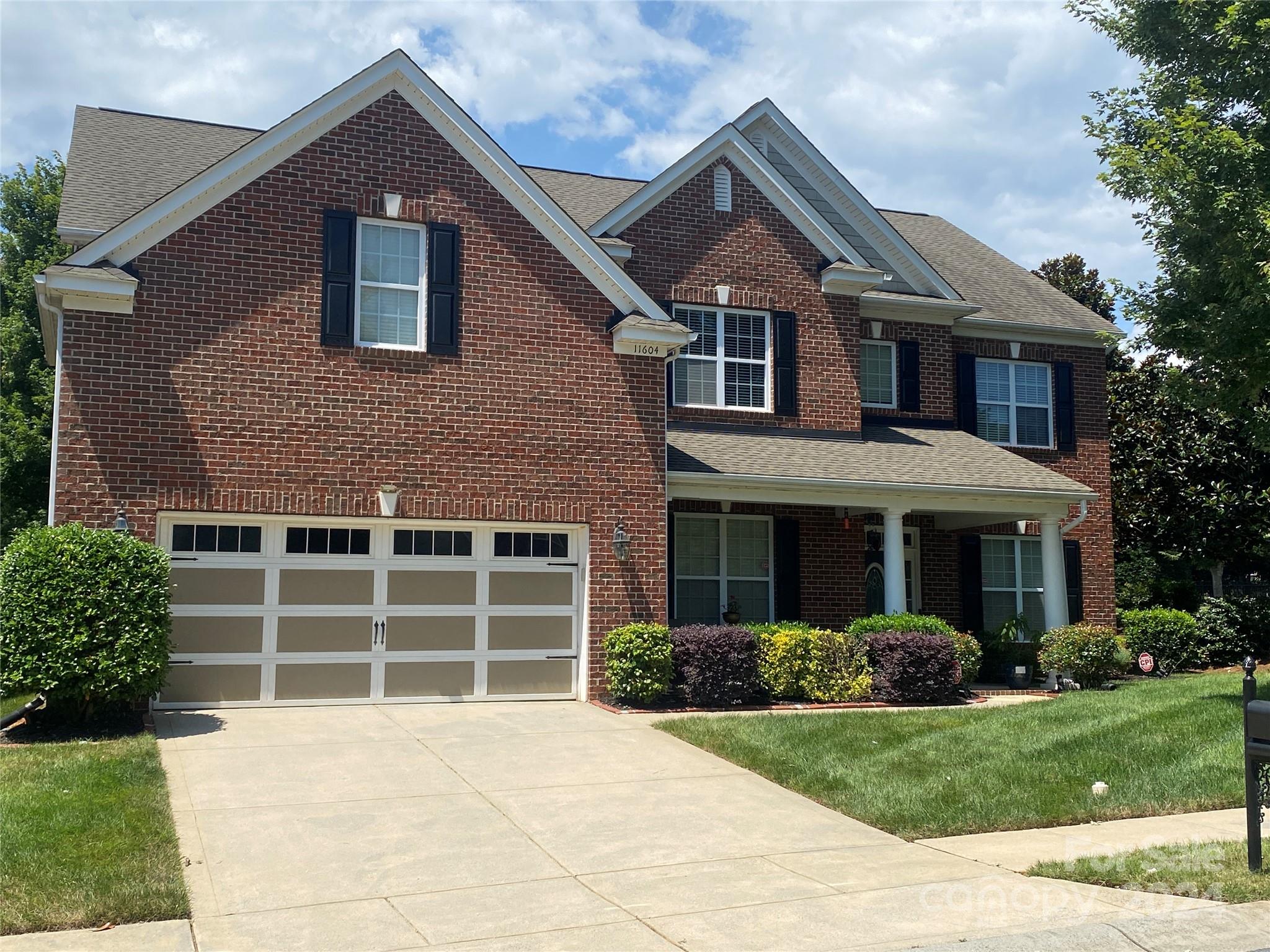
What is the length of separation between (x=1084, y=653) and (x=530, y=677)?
8.52 metres

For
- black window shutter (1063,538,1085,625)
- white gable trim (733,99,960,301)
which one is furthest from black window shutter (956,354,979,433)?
black window shutter (1063,538,1085,625)

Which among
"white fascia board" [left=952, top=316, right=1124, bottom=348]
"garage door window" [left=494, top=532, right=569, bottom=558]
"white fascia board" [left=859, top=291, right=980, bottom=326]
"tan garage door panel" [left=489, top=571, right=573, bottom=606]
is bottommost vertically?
"tan garage door panel" [left=489, top=571, right=573, bottom=606]

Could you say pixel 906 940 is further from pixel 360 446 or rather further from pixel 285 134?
pixel 285 134

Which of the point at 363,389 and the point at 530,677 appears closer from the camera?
the point at 363,389

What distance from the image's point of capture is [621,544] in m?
15.2

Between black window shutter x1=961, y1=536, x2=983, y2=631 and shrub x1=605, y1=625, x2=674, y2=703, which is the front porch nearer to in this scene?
black window shutter x1=961, y1=536, x2=983, y2=631

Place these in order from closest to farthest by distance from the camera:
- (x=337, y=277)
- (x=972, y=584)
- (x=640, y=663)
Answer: (x=337, y=277), (x=640, y=663), (x=972, y=584)

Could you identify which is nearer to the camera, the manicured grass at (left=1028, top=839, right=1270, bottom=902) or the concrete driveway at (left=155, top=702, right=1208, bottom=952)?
the concrete driveway at (left=155, top=702, right=1208, bottom=952)

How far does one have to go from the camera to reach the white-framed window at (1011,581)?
810 inches

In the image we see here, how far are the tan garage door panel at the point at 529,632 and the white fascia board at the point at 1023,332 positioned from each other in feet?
32.9

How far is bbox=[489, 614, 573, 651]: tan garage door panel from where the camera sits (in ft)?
49.1

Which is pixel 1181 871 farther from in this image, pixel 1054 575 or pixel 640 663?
pixel 1054 575

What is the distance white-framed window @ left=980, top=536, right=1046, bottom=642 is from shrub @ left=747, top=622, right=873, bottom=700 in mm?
5362

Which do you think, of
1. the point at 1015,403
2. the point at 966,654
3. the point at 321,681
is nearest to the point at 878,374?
the point at 1015,403
